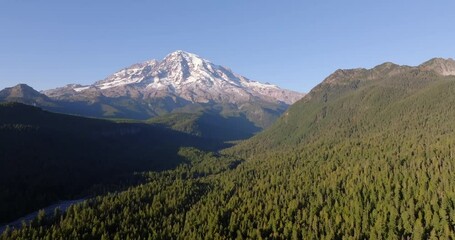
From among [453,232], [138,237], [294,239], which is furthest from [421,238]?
[138,237]

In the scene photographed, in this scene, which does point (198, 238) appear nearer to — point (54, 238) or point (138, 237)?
point (138, 237)

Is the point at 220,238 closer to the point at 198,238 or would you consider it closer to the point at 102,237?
the point at 198,238

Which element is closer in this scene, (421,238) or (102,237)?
(421,238)

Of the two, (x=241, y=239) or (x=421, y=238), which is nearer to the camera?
(x=421, y=238)

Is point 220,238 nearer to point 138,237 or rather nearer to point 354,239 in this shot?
point 138,237

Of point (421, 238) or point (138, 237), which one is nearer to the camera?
point (421, 238)

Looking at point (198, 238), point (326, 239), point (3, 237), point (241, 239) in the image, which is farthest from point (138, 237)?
point (326, 239)

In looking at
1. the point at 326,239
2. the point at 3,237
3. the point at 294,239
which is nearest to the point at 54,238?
the point at 3,237
